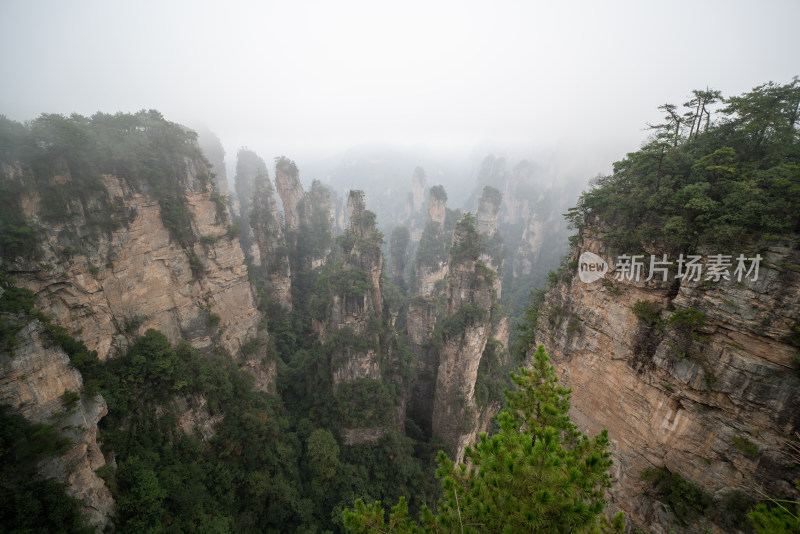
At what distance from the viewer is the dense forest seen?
17.7ft

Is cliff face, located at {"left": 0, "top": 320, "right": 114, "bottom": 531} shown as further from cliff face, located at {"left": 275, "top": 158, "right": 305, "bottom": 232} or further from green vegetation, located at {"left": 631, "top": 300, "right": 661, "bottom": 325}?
cliff face, located at {"left": 275, "top": 158, "right": 305, "bottom": 232}

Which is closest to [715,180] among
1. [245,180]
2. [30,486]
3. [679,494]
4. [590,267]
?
[590,267]

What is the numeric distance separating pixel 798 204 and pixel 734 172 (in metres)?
1.85

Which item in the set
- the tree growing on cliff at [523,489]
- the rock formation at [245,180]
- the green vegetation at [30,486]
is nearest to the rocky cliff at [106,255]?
the green vegetation at [30,486]

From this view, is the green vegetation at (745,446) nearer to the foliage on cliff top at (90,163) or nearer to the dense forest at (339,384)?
the dense forest at (339,384)

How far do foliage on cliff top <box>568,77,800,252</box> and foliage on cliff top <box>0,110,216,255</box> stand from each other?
19.8 metres

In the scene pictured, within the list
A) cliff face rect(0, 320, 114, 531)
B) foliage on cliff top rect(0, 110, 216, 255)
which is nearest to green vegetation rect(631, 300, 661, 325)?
cliff face rect(0, 320, 114, 531)

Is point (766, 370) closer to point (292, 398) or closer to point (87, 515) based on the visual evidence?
point (87, 515)

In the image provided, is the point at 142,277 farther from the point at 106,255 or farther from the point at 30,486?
the point at 30,486

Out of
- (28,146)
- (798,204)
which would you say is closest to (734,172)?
(798,204)

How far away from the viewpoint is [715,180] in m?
8.45

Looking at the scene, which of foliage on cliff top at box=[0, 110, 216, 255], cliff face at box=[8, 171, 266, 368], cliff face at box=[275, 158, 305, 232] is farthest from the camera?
cliff face at box=[275, 158, 305, 232]

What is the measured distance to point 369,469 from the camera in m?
18.3

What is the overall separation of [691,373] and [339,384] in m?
17.5
